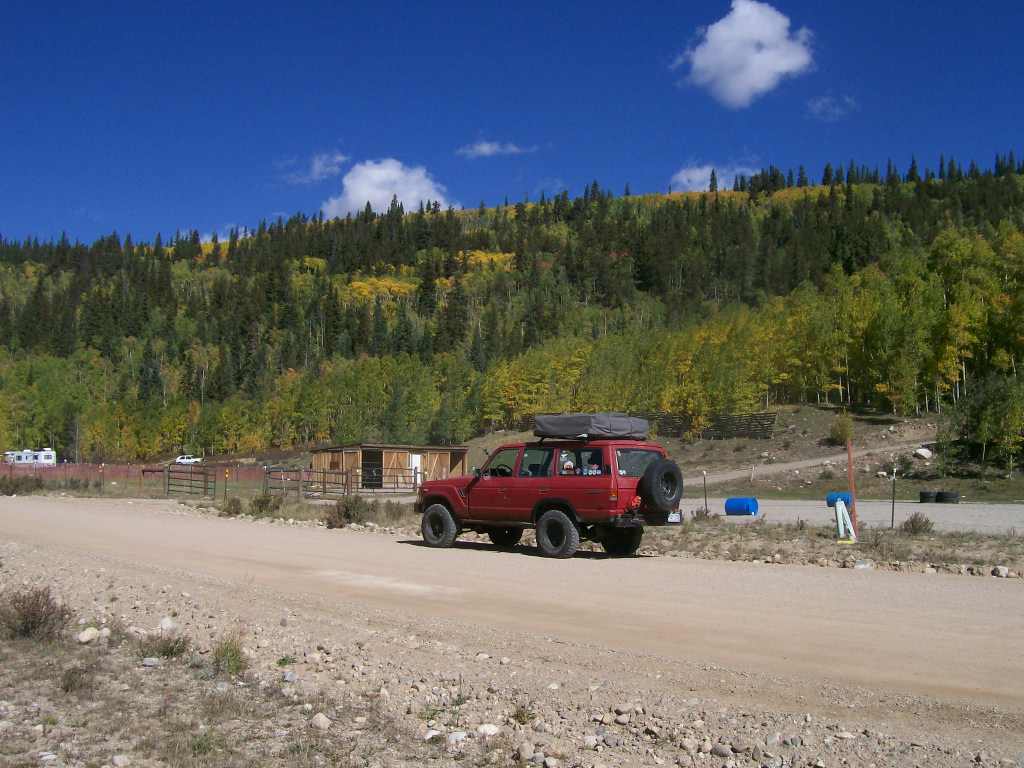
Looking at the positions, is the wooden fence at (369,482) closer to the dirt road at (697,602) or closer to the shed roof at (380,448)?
the shed roof at (380,448)

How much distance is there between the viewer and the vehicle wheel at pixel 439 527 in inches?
661

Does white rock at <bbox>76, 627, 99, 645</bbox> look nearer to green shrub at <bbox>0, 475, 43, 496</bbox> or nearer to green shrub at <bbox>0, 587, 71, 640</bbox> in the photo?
green shrub at <bbox>0, 587, 71, 640</bbox>

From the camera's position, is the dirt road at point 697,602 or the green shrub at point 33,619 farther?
→ the green shrub at point 33,619

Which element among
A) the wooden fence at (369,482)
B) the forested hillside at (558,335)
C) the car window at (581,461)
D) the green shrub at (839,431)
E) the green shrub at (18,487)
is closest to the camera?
the car window at (581,461)

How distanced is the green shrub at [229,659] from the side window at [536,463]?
8.24 m

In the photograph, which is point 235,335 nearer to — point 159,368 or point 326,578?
point 159,368

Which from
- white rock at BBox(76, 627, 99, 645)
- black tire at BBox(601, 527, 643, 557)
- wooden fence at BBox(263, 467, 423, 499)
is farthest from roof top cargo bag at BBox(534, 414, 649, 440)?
wooden fence at BBox(263, 467, 423, 499)

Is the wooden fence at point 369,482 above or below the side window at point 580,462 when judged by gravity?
below

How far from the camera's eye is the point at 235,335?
158m

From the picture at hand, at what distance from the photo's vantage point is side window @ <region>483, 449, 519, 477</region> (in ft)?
53.0

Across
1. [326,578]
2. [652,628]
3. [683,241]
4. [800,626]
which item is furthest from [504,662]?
[683,241]

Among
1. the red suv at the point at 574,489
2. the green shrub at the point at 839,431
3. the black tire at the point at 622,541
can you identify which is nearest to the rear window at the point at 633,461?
the red suv at the point at 574,489

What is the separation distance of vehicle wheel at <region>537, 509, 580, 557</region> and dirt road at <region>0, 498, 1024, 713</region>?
329mm

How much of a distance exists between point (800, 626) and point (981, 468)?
3738cm
